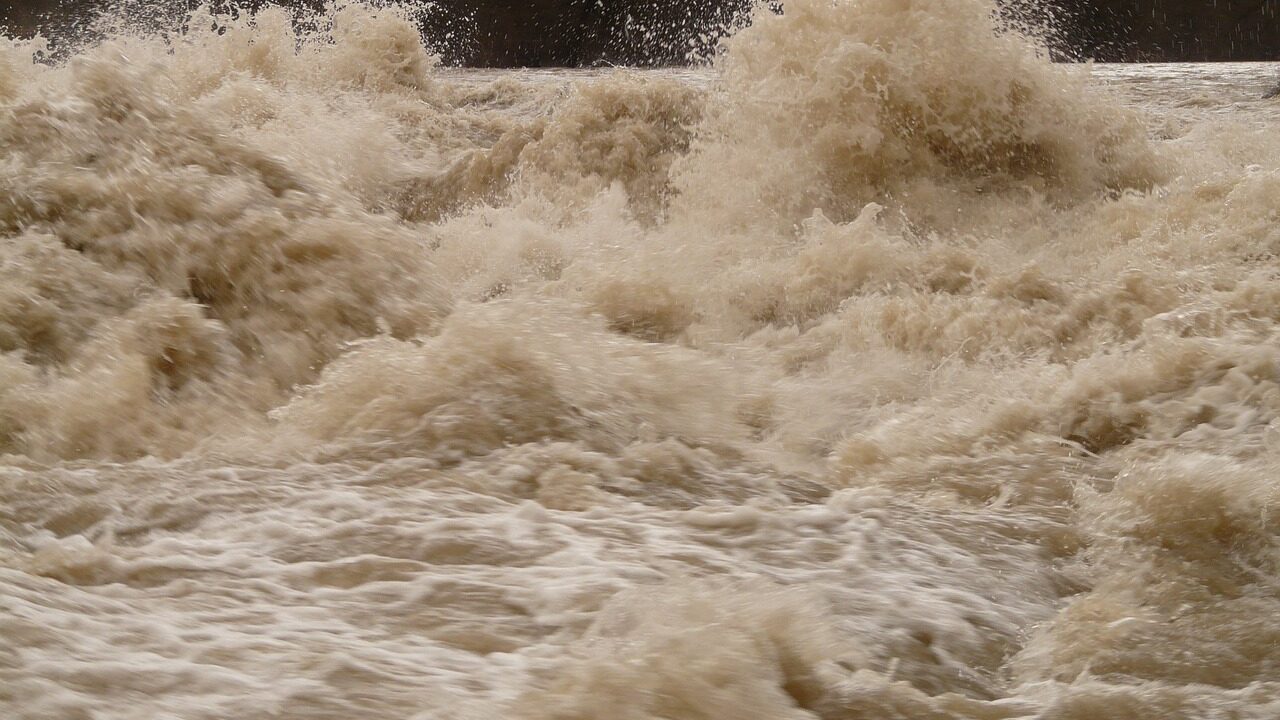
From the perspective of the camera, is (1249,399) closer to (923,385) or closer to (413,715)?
(923,385)

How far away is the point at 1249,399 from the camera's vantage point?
2318mm

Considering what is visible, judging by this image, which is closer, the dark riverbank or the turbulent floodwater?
the turbulent floodwater

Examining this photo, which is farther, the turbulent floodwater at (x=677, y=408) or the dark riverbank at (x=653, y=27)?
the dark riverbank at (x=653, y=27)

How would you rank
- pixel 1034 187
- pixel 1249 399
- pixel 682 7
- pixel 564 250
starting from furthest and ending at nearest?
pixel 682 7
pixel 1034 187
pixel 564 250
pixel 1249 399

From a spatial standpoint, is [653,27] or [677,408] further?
[653,27]

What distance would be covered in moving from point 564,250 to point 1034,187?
1915 millimetres

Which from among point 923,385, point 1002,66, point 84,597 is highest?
point 1002,66

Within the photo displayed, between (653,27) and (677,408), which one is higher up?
(653,27)

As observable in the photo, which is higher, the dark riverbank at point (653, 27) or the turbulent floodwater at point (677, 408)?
the dark riverbank at point (653, 27)

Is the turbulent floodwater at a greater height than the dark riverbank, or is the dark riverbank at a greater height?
the dark riverbank

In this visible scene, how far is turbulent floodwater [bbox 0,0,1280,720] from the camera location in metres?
1.34

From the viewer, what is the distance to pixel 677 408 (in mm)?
2486

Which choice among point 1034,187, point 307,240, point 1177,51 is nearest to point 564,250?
point 307,240

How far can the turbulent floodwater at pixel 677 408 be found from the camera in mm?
1341
